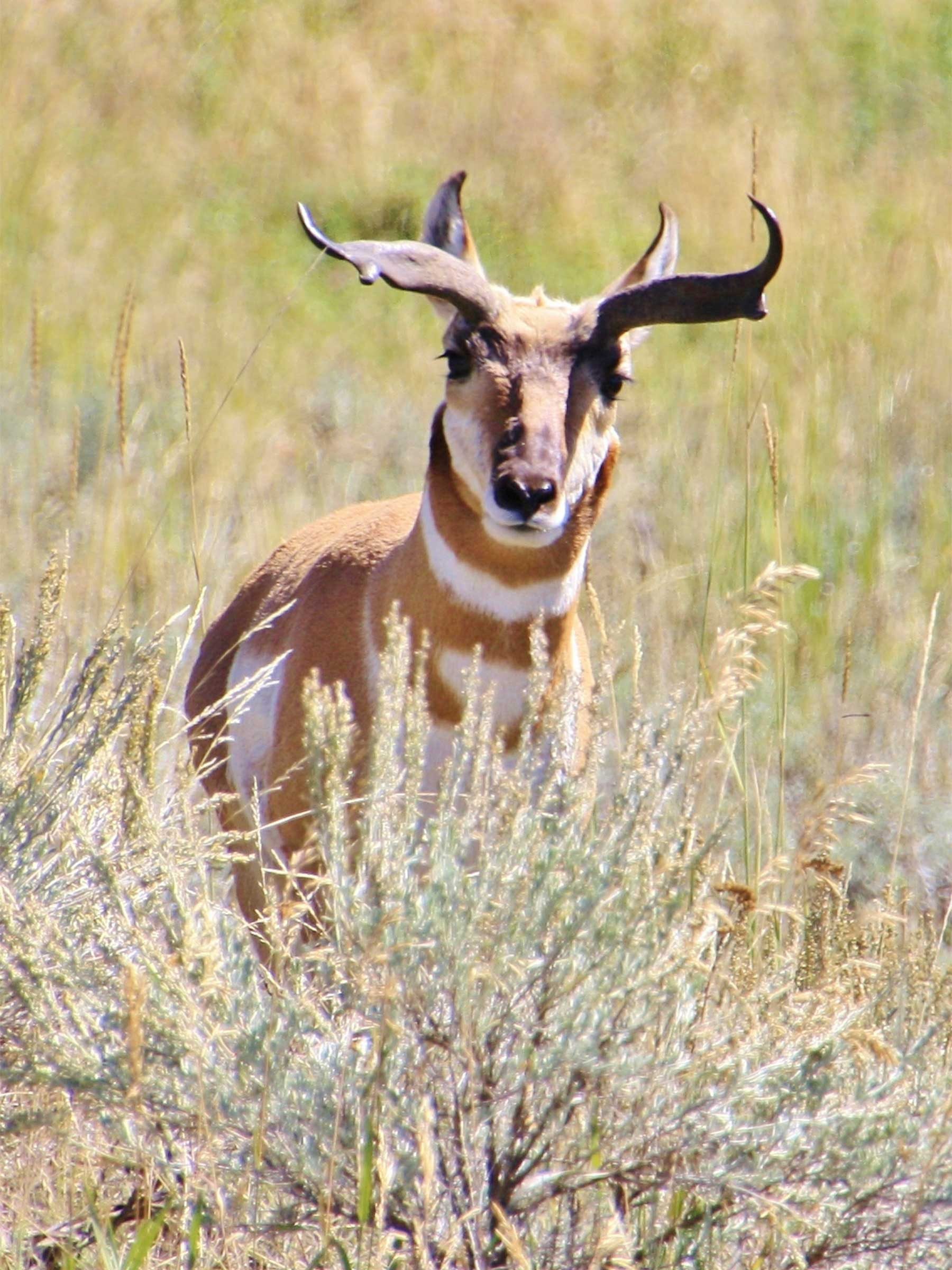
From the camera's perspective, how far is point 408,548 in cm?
382

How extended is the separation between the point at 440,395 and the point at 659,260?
15.0 ft

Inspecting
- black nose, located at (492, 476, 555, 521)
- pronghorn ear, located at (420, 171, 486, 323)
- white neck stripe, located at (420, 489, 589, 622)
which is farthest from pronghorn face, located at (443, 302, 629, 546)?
pronghorn ear, located at (420, 171, 486, 323)

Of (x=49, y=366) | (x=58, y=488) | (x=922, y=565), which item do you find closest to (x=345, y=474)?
(x=58, y=488)

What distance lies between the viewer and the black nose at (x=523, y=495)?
11.0 feet

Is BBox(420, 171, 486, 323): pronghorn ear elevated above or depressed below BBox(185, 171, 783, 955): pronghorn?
above

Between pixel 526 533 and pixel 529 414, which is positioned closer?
pixel 526 533

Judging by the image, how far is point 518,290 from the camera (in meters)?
11.3

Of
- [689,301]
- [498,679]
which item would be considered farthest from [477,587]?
[689,301]

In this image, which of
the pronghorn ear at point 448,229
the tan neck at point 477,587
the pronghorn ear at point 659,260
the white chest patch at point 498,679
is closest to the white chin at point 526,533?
the tan neck at point 477,587

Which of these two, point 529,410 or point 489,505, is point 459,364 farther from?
point 489,505

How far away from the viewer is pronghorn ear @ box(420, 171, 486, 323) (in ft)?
13.5

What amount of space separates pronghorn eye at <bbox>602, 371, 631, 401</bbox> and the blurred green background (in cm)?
32

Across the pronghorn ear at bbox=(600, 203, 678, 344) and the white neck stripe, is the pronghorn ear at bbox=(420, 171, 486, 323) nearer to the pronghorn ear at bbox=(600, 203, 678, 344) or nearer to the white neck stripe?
the pronghorn ear at bbox=(600, 203, 678, 344)

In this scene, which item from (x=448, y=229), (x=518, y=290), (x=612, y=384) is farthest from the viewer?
(x=518, y=290)
